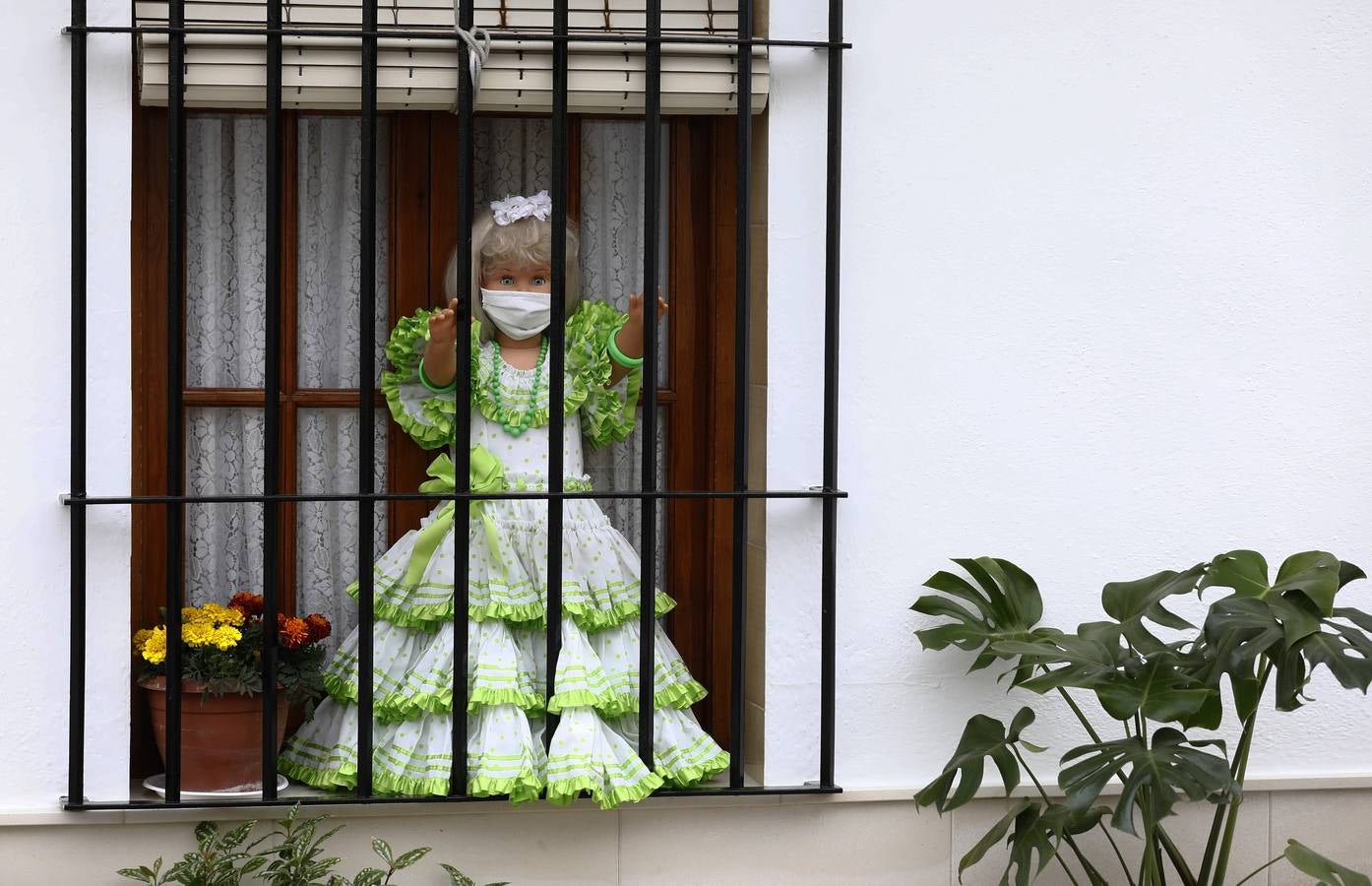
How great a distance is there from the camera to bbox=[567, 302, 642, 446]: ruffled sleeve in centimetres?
324

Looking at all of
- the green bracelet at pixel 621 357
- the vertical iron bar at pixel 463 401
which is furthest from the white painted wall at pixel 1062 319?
the vertical iron bar at pixel 463 401

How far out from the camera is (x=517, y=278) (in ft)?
10.7

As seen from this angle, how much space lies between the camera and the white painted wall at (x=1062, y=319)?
3.14 meters

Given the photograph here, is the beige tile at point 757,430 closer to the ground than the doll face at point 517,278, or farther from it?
closer to the ground

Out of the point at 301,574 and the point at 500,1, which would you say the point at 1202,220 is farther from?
the point at 301,574

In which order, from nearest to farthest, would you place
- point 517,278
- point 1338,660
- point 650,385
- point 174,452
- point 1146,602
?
point 1338,660 < point 1146,602 < point 174,452 < point 650,385 < point 517,278

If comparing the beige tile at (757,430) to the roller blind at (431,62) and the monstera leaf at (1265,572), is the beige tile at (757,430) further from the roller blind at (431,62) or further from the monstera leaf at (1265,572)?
the monstera leaf at (1265,572)

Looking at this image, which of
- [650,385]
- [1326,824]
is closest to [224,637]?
[650,385]

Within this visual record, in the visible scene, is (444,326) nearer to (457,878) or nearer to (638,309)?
(638,309)

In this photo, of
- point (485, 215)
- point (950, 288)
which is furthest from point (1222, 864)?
point (485, 215)

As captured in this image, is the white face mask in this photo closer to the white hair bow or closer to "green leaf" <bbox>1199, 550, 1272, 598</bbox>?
the white hair bow

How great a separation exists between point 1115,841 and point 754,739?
86 centimetres

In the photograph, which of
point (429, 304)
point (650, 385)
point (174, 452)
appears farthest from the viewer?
point (429, 304)

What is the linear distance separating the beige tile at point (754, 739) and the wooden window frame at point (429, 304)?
89 millimetres
